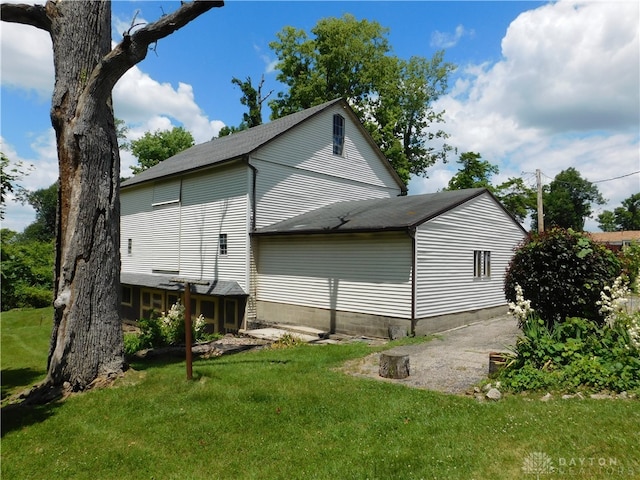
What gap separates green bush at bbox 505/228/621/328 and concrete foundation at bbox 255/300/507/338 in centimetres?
360

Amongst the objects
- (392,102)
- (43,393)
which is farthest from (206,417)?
(392,102)

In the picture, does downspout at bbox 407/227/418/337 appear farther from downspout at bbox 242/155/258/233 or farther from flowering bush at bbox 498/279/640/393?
downspout at bbox 242/155/258/233

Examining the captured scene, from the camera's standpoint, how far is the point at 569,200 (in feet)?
206

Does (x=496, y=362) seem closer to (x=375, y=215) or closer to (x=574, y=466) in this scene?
(x=574, y=466)

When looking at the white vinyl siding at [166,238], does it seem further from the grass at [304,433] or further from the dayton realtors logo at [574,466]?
the dayton realtors logo at [574,466]

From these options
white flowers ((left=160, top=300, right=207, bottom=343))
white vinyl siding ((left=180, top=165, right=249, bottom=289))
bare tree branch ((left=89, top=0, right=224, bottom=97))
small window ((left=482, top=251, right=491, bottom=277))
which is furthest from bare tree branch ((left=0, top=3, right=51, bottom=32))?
small window ((left=482, top=251, right=491, bottom=277))

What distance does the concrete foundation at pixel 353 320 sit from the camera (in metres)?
13.0

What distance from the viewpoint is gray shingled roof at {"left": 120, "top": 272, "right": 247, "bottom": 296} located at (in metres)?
16.3

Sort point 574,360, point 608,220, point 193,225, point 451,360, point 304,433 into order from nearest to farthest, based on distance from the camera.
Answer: point 304,433
point 574,360
point 451,360
point 193,225
point 608,220

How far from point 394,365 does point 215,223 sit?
11895mm

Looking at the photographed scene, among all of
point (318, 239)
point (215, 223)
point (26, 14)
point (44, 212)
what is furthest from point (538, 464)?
point (44, 212)

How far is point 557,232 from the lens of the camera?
32.2 feet

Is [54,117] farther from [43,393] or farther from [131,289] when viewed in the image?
[131,289]

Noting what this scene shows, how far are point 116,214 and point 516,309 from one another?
8.04 m
